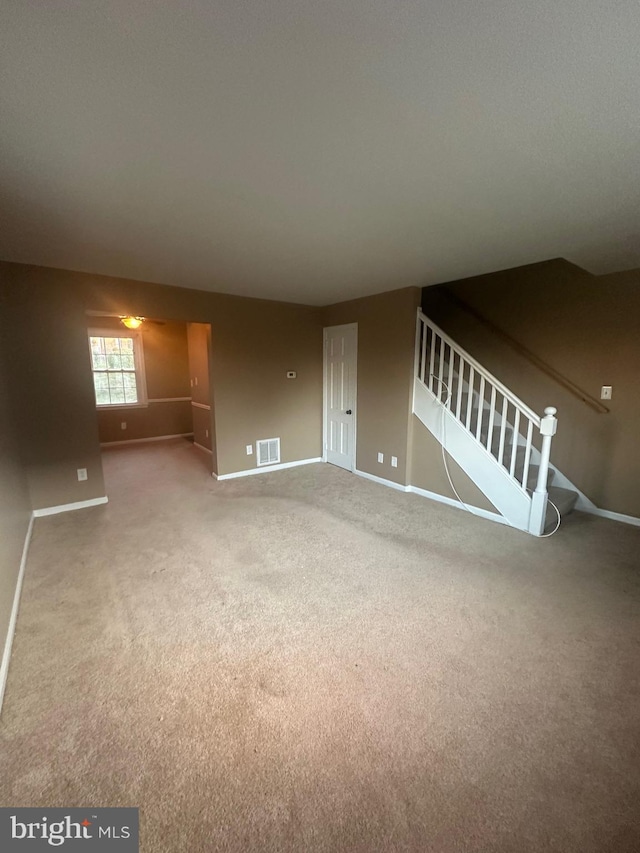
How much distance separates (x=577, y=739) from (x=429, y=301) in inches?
190

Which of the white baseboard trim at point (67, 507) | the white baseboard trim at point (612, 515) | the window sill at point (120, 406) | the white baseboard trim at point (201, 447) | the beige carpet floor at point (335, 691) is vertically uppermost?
the window sill at point (120, 406)

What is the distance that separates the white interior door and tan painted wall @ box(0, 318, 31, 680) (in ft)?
11.9

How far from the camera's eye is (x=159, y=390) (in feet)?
22.8

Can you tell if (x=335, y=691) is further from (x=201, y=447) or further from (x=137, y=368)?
(x=137, y=368)

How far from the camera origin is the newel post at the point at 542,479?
2.86 metres

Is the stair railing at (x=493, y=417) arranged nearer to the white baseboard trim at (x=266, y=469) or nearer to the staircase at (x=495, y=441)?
the staircase at (x=495, y=441)

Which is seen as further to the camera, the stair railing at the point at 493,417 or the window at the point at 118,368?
the window at the point at 118,368

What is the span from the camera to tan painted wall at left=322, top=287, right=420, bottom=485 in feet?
13.1

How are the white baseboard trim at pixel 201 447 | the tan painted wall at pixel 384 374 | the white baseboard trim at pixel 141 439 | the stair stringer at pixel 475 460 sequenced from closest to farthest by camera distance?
the stair stringer at pixel 475 460 → the tan painted wall at pixel 384 374 → the white baseboard trim at pixel 201 447 → the white baseboard trim at pixel 141 439

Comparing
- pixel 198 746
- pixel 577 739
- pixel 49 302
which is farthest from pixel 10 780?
pixel 49 302

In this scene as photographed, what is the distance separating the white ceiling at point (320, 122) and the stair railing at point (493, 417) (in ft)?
4.05

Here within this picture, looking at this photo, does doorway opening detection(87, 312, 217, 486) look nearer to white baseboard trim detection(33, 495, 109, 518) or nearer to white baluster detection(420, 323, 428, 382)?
white baseboard trim detection(33, 495, 109, 518)

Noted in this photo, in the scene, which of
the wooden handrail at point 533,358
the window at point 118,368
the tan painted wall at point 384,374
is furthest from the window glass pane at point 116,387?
the wooden handrail at point 533,358

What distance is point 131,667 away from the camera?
1.68m
